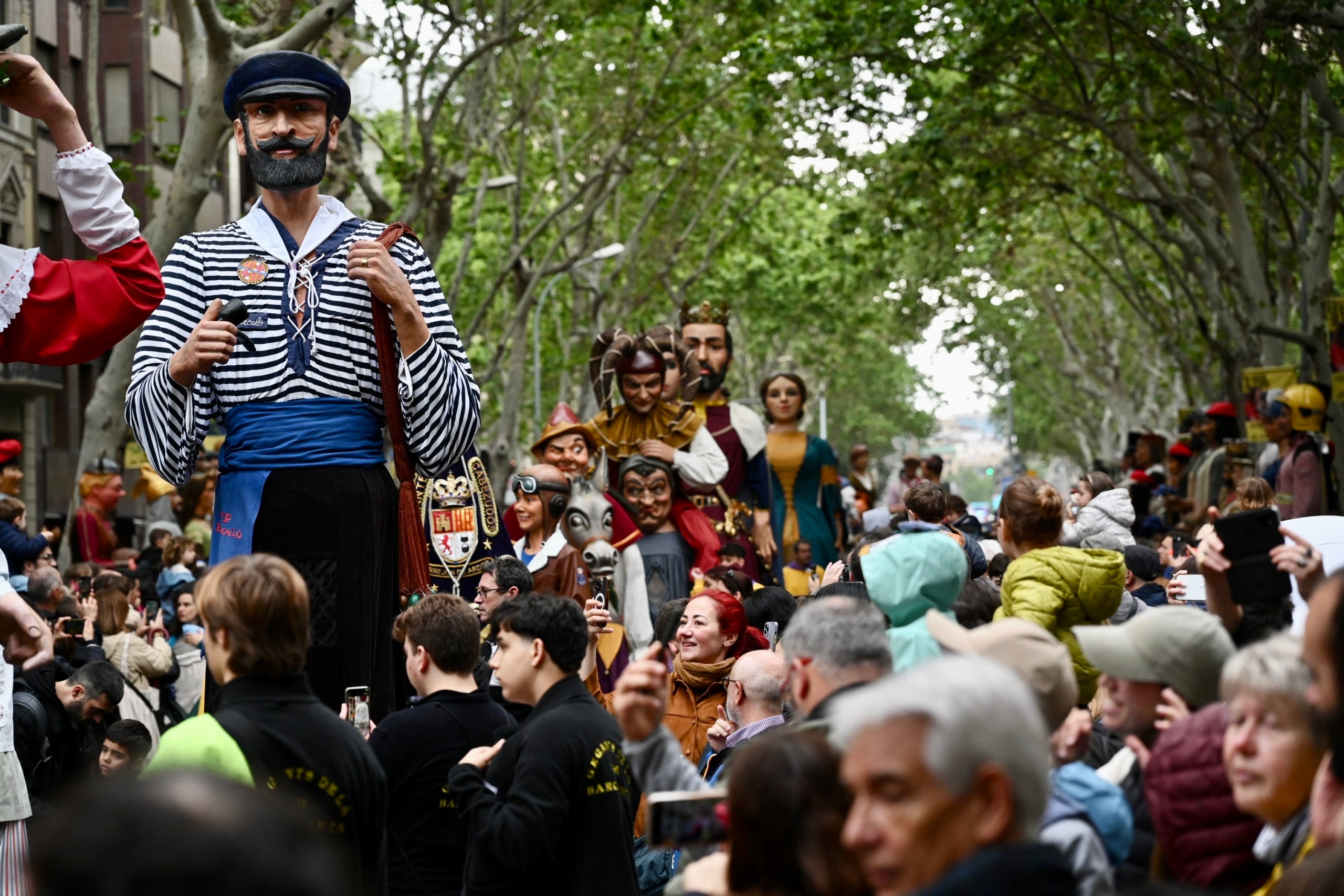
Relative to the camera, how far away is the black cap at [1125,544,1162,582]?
9.37 metres

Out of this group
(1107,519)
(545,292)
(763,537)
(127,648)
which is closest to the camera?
(1107,519)

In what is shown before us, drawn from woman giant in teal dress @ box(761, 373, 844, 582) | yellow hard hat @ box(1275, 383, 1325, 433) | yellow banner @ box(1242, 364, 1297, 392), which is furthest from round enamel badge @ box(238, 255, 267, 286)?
yellow banner @ box(1242, 364, 1297, 392)

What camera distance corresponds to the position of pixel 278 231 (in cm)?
570

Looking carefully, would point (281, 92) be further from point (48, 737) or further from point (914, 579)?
point (48, 737)

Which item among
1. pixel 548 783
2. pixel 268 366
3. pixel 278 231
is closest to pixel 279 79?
pixel 278 231

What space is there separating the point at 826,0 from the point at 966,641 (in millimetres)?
16003

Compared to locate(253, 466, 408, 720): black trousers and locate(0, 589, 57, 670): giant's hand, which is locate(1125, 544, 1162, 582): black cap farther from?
locate(0, 589, 57, 670): giant's hand

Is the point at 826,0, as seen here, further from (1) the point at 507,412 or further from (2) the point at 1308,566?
(2) the point at 1308,566

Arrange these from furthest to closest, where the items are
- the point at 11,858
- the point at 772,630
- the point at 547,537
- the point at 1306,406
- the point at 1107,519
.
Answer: the point at 1306,406 → the point at 547,537 → the point at 1107,519 → the point at 772,630 → the point at 11,858

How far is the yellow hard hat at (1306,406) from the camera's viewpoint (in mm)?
15844

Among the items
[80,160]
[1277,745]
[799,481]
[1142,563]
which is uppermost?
[80,160]

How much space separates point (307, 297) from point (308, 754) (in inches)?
73.4

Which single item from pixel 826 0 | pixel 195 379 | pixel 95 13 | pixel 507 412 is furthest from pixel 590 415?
pixel 195 379

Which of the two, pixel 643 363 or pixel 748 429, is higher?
pixel 643 363
